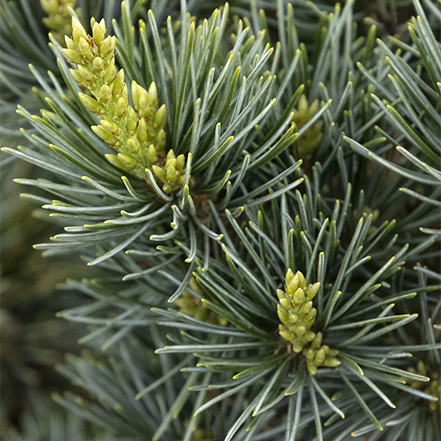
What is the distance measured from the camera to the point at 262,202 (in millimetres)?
A: 340

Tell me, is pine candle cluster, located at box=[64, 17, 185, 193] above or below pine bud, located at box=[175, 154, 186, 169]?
above

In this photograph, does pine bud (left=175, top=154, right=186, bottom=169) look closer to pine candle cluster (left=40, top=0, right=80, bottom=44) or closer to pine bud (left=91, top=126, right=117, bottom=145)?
pine bud (left=91, top=126, right=117, bottom=145)

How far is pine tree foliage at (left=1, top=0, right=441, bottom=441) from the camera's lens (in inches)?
12.4

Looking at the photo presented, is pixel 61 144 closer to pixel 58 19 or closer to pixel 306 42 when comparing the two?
pixel 58 19

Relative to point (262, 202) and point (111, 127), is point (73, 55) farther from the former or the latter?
point (262, 202)

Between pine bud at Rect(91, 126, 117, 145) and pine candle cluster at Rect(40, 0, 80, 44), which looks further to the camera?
pine candle cluster at Rect(40, 0, 80, 44)

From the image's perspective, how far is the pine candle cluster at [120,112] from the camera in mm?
270

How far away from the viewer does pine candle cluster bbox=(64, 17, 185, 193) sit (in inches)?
10.6

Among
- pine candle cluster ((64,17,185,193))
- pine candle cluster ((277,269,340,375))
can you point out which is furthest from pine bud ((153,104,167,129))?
pine candle cluster ((277,269,340,375))

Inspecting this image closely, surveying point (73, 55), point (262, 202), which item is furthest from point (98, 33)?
point (262, 202)

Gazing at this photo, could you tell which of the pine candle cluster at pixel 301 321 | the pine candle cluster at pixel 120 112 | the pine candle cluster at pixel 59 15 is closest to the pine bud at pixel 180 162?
the pine candle cluster at pixel 120 112

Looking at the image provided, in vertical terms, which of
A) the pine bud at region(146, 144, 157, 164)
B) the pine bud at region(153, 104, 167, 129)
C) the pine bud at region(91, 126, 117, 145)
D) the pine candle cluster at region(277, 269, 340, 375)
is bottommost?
the pine candle cluster at region(277, 269, 340, 375)

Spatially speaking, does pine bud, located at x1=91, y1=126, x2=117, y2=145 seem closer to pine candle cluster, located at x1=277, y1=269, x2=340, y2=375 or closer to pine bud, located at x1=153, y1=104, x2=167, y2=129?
pine bud, located at x1=153, y1=104, x2=167, y2=129

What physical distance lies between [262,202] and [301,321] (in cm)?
9
